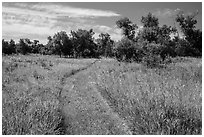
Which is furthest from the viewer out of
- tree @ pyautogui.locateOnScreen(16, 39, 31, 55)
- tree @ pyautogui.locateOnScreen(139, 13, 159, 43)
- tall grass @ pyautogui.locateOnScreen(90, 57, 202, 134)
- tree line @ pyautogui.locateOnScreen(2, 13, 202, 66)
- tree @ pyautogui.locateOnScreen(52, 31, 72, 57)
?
tree @ pyautogui.locateOnScreen(16, 39, 31, 55)

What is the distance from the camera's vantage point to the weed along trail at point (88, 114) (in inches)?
276

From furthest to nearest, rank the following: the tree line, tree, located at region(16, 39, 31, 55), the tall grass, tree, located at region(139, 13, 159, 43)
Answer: tree, located at region(16, 39, 31, 55) < tree, located at region(139, 13, 159, 43) < the tree line < the tall grass

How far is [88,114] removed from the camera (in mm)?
8203

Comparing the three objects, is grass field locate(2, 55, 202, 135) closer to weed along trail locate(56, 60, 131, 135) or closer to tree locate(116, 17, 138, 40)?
weed along trail locate(56, 60, 131, 135)

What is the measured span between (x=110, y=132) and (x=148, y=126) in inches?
41.0

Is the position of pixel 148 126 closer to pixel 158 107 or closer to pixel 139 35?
pixel 158 107

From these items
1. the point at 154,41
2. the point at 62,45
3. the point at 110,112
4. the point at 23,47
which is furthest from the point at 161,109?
the point at 23,47

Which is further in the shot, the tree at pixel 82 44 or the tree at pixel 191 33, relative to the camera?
the tree at pixel 82 44

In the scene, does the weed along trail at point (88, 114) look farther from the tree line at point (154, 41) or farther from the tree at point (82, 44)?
the tree at point (82, 44)

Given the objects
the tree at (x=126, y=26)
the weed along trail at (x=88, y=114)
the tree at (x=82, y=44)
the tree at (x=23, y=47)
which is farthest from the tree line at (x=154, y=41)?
the tree at (x=23, y=47)

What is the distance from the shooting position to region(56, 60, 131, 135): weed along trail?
7000 mm

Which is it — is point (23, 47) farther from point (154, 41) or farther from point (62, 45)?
point (154, 41)

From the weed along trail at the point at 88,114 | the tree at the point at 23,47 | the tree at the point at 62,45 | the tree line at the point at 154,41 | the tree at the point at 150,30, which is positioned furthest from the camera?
the tree at the point at 23,47

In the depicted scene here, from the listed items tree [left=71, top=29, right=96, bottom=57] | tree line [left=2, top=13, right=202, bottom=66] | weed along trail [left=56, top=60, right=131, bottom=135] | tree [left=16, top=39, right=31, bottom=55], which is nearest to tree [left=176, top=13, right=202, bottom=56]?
tree line [left=2, top=13, right=202, bottom=66]
